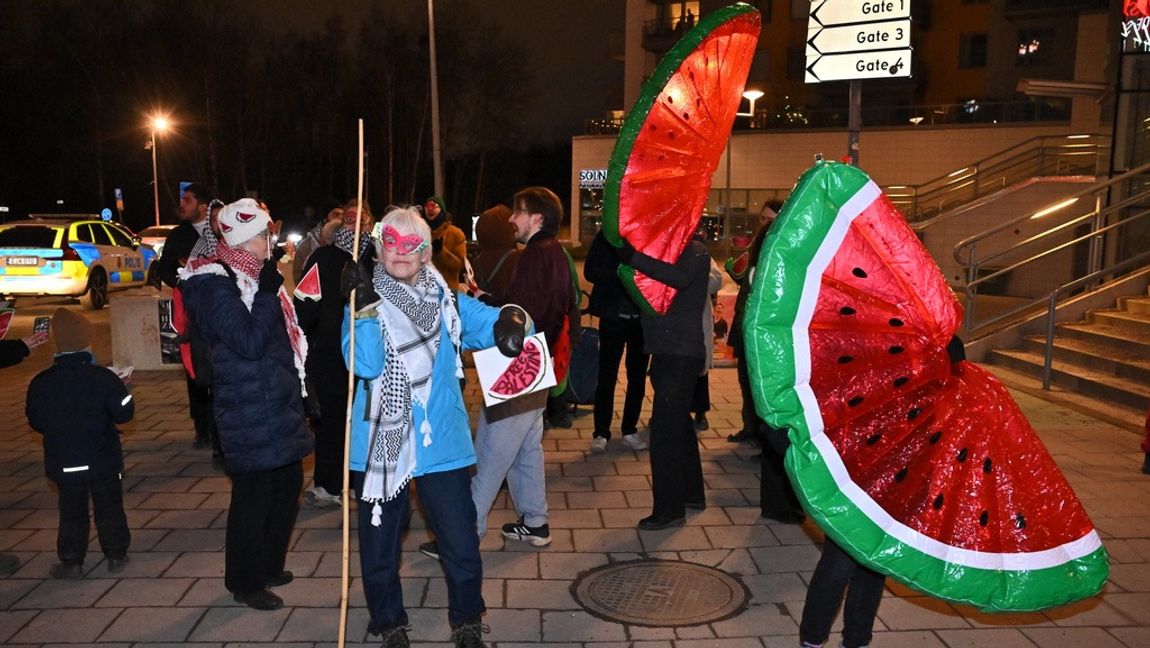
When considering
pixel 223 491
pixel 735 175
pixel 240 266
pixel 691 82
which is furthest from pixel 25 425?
pixel 735 175

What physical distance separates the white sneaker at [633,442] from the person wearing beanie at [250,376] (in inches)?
129

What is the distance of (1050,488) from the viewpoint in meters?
2.98

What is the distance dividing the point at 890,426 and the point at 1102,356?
289 inches

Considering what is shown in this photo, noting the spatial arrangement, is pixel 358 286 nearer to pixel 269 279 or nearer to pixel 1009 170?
pixel 269 279

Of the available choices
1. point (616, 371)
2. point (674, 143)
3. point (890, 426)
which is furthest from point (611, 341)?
point (890, 426)

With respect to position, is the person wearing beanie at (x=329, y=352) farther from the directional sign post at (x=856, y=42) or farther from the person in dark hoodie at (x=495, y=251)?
the directional sign post at (x=856, y=42)

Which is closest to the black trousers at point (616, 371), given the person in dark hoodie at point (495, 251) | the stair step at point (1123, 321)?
the person in dark hoodie at point (495, 251)

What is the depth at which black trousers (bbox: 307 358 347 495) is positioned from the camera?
5.30 m

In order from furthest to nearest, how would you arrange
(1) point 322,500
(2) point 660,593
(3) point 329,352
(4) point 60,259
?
(4) point 60,259 → (1) point 322,500 → (3) point 329,352 → (2) point 660,593

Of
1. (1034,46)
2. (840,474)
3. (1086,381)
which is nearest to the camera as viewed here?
(840,474)

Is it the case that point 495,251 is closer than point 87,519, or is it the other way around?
point 87,519

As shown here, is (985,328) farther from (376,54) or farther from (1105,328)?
(376,54)

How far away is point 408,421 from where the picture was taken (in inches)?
141

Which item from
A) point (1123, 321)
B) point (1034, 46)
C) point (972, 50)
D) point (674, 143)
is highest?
point (972, 50)
